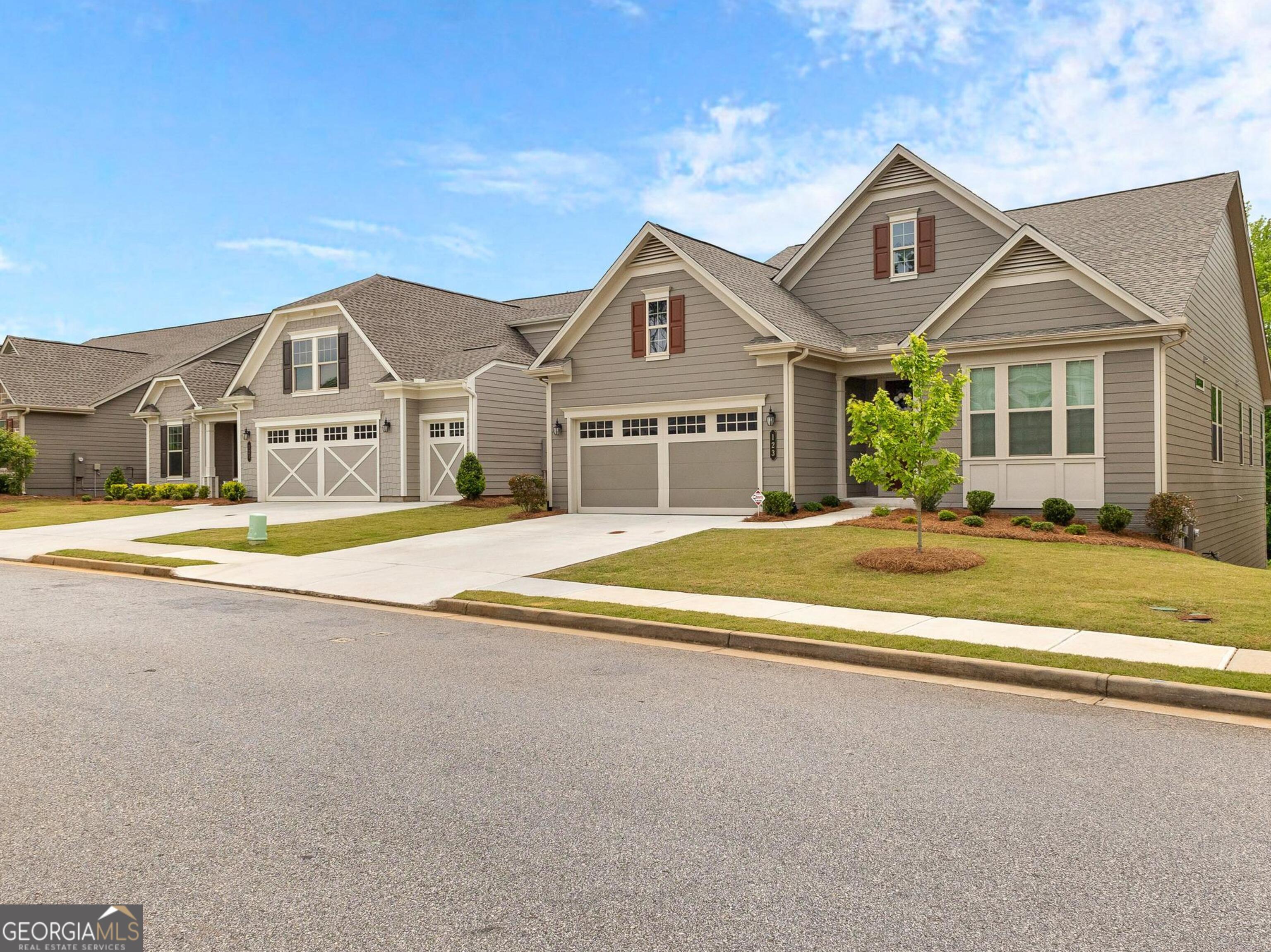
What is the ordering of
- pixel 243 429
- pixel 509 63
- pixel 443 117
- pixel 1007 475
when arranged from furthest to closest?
pixel 243 429 → pixel 443 117 → pixel 509 63 → pixel 1007 475

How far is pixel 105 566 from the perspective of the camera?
52.3 feet

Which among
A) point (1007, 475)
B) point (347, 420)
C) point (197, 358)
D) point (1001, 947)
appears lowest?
point (1001, 947)

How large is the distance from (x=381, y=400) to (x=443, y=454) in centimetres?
276

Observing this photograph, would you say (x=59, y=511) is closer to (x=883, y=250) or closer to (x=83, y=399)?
(x=83, y=399)

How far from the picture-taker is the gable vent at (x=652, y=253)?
2286 cm

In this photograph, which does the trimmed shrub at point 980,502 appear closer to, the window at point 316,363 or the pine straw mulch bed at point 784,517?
the pine straw mulch bed at point 784,517

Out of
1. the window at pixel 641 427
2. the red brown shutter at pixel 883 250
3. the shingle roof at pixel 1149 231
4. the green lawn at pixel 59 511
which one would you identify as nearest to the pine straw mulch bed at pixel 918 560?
the shingle roof at pixel 1149 231

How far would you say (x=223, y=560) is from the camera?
16.4 meters

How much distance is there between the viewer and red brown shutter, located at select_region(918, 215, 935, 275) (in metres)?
22.0

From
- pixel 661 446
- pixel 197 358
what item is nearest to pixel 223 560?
pixel 661 446

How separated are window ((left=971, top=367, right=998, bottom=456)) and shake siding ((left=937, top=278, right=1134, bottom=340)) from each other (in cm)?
91

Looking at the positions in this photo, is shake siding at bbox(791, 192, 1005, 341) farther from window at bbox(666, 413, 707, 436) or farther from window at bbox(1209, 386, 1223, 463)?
window at bbox(1209, 386, 1223, 463)

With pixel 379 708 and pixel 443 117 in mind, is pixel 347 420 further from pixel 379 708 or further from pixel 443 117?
pixel 379 708

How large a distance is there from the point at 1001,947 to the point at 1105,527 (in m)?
15.9
